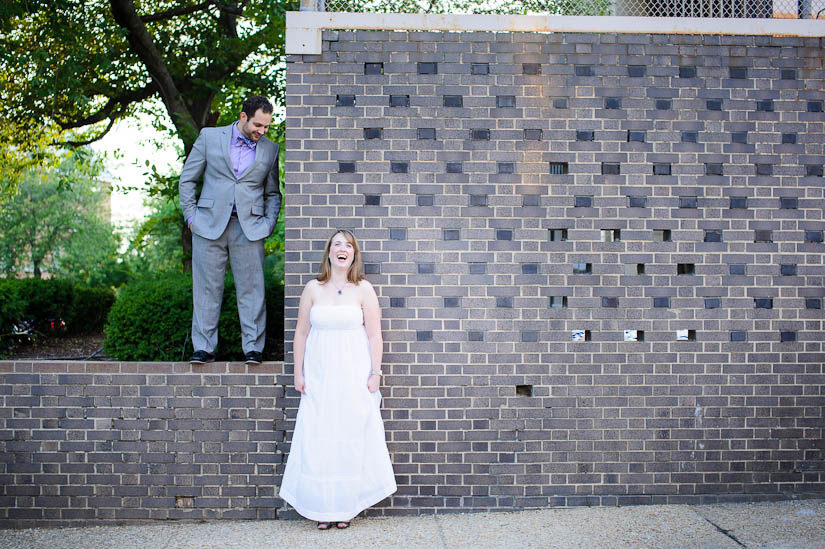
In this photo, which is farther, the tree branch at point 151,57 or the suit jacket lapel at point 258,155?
the tree branch at point 151,57

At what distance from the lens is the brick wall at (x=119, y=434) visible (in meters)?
5.07

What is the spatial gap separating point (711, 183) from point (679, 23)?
4.30ft

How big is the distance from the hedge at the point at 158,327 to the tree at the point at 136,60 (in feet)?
10.6

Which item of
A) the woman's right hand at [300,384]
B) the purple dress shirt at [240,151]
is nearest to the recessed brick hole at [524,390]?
the woman's right hand at [300,384]

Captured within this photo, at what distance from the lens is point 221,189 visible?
5117mm

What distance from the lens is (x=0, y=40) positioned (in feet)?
27.0

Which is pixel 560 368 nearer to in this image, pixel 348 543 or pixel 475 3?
pixel 348 543

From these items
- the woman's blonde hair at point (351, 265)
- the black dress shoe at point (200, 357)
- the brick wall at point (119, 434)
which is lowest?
the brick wall at point (119, 434)

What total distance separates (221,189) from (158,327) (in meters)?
1.40

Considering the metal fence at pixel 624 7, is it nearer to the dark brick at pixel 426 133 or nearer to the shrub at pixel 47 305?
the dark brick at pixel 426 133

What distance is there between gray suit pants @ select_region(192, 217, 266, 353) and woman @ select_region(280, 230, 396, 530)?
55 centimetres

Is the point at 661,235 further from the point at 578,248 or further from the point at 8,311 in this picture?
the point at 8,311

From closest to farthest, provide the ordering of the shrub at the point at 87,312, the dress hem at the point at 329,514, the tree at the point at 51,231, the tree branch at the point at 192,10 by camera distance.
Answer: the dress hem at the point at 329,514 < the shrub at the point at 87,312 < the tree branch at the point at 192,10 < the tree at the point at 51,231

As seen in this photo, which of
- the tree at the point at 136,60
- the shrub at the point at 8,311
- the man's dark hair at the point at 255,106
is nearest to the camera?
the man's dark hair at the point at 255,106
